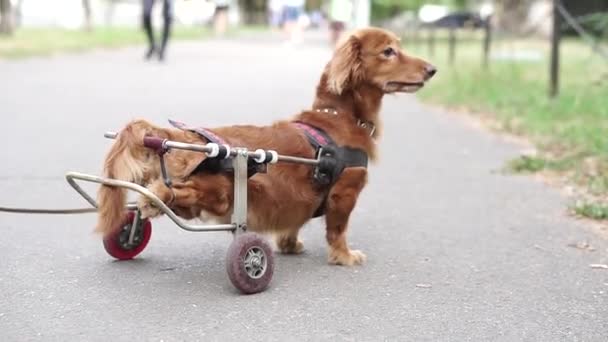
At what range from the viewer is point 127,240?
15.6 ft

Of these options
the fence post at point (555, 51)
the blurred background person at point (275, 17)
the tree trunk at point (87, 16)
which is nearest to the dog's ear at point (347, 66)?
the fence post at point (555, 51)

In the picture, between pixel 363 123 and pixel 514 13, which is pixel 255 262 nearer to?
pixel 363 123

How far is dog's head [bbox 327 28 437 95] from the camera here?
4789mm

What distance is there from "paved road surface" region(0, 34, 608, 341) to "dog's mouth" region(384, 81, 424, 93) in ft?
3.26

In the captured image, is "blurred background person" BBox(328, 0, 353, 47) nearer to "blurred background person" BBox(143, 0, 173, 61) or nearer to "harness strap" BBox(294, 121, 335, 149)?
"blurred background person" BBox(143, 0, 173, 61)

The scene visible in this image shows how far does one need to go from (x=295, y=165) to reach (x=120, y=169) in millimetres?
987

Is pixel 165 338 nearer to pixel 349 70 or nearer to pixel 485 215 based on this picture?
pixel 349 70

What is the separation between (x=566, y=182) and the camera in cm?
739

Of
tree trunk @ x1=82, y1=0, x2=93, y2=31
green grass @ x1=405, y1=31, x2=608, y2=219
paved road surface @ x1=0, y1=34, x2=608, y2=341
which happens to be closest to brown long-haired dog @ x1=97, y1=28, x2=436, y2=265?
paved road surface @ x1=0, y1=34, x2=608, y2=341

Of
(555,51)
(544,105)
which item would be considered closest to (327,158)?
(544,105)

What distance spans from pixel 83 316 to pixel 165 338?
49 cm

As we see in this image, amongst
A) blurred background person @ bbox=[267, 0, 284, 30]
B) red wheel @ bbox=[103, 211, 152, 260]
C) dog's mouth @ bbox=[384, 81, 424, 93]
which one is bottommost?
blurred background person @ bbox=[267, 0, 284, 30]

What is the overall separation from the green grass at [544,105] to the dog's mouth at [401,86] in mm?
2043

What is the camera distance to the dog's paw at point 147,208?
157 inches
